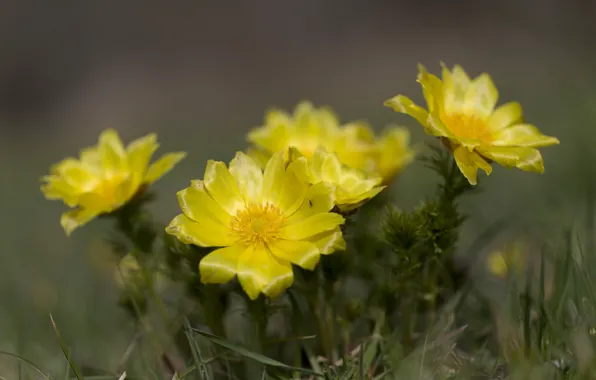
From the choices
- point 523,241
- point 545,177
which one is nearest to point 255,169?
point 523,241

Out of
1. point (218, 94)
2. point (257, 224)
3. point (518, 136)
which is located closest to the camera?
point (257, 224)

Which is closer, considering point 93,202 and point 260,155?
point 93,202

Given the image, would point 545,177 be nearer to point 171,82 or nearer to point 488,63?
point 488,63

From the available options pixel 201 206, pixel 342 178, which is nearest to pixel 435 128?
pixel 342 178

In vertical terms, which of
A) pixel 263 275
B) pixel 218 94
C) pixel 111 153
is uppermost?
pixel 111 153

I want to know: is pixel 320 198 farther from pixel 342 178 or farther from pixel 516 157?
pixel 516 157

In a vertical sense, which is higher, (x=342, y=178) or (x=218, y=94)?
(x=342, y=178)

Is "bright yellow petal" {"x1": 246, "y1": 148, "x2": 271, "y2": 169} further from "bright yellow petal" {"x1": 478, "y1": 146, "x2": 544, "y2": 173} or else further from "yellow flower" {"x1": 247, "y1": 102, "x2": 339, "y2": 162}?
"bright yellow petal" {"x1": 478, "y1": 146, "x2": 544, "y2": 173}
